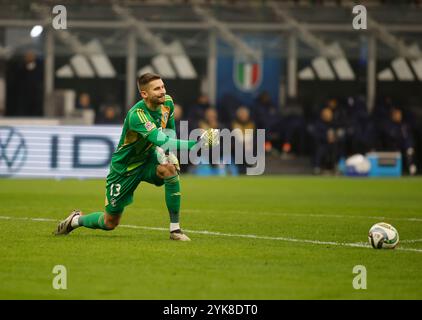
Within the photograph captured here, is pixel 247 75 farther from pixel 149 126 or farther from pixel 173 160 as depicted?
pixel 149 126

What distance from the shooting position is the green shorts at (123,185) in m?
12.0

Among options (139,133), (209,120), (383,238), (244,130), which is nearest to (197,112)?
(209,120)

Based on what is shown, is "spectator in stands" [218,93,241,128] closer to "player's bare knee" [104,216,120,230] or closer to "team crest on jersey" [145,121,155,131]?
"player's bare knee" [104,216,120,230]

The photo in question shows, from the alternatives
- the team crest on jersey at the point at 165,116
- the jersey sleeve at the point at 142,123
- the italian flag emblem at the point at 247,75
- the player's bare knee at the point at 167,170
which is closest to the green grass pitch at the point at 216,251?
the player's bare knee at the point at 167,170

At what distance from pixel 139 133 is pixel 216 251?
5.68ft

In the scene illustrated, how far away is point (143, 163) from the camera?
1213cm

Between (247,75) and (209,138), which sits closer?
(209,138)

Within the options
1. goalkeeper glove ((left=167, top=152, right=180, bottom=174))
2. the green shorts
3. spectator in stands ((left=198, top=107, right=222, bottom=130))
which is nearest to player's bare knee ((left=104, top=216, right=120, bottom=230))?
the green shorts

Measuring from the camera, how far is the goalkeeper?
11.8 m

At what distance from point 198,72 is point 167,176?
21.3m

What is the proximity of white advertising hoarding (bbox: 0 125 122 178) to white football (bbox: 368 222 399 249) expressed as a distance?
14014mm

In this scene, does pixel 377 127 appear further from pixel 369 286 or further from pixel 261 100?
pixel 369 286

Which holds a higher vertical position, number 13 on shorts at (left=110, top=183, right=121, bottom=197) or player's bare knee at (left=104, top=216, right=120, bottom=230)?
number 13 on shorts at (left=110, top=183, right=121, bottom=197)

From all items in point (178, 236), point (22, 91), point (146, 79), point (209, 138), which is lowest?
point (178, 236)
